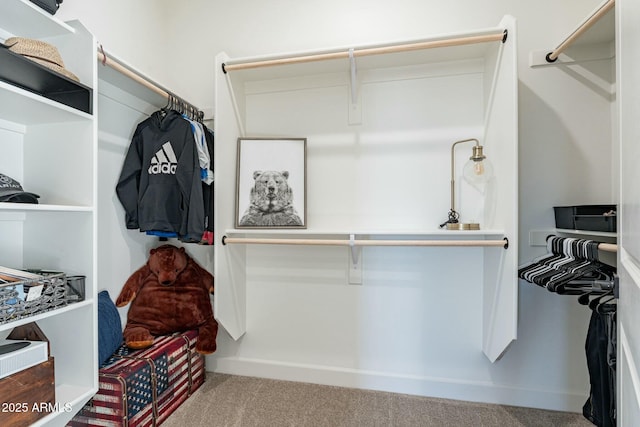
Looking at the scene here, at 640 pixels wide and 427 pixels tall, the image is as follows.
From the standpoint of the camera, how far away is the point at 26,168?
131 cm

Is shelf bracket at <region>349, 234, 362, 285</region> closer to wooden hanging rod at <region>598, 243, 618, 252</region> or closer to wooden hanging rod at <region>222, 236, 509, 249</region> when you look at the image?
wooden hanging rod at <region>222, 236, 509, 249</region>

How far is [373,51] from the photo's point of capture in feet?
5.09

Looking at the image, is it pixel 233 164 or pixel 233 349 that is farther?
pixel 233 349

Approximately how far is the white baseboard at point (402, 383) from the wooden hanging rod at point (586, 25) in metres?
1.79

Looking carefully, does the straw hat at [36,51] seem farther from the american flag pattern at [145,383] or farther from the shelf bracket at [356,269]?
the shelf bracket at [356,269]

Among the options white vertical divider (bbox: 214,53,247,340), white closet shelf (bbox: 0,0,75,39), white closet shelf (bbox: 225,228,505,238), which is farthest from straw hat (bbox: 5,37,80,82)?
white closet shelf (bbox: 225,228,505,238)

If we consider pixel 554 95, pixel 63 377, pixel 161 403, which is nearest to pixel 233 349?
pixel 161 403

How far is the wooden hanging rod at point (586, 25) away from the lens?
1.26 m

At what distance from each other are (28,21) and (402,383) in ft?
8.13

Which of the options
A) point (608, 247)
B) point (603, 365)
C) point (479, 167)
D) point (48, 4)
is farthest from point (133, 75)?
point (603, 365)

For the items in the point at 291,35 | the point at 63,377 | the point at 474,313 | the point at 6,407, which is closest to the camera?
the point at 6,407

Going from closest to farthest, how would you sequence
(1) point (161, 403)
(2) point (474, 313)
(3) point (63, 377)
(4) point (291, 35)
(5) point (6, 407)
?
(5) point (6, 407), (3) point (63, 377), (1) point (161, 403), (2) point (474, 313), (4) point (291, 35)

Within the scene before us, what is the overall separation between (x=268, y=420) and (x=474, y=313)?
128 cm

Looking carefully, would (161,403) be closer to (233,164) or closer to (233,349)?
(233,349)
